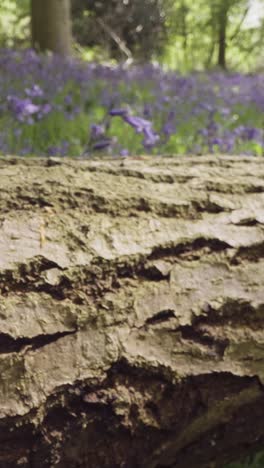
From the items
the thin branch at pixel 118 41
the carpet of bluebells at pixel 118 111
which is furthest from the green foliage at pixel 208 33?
the carpet of bluebells at pixel 118 111

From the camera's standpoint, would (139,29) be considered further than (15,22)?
No

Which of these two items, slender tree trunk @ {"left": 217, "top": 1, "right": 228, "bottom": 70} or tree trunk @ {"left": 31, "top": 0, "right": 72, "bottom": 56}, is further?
slender tree trunk @ {"left": 217, "top": 1, "right": 228, "bottom": 70}

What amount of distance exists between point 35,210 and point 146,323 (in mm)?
339

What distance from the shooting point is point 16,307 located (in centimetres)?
128

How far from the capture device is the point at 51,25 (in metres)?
8.04

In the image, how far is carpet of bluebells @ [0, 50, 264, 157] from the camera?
11.2 ft

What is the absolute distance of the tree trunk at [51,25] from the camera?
7.85m

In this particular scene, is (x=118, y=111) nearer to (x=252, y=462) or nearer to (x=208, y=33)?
(x=252, y=462)

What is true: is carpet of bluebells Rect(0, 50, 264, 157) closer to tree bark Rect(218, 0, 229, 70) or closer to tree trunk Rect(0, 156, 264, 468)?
tree trunk Rect(0, 156, 264, 468)

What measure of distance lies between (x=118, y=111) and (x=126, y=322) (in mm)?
1698

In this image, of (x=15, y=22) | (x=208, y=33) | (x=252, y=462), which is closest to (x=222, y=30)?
(x=208, y=33)

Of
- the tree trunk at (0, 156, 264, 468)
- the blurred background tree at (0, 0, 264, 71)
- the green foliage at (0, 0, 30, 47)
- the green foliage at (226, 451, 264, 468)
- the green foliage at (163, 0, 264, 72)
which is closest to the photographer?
the tree trunk at (0, 156, 264, 468)

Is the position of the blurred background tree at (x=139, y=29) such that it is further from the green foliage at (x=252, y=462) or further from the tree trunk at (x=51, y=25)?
→ the green foliage at (x=252, y=462)

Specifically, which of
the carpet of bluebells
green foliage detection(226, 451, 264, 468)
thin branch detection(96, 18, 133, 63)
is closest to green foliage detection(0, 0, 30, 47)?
thin branch detection(96, 18, 133, 63)
